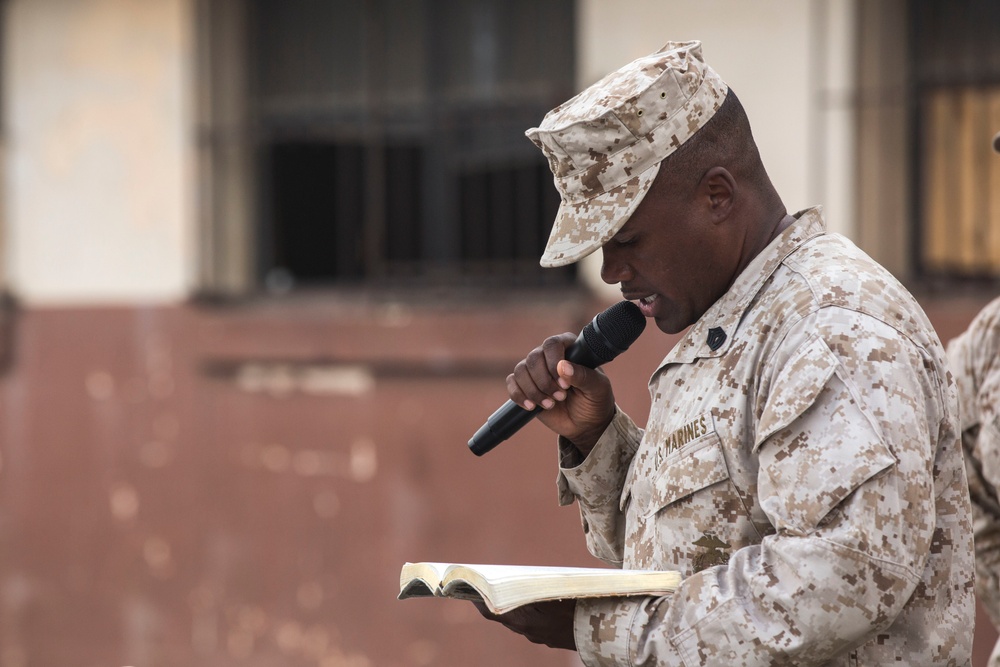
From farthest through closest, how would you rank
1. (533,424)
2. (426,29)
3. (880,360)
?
(426,29)
(533,424)
(880,360)

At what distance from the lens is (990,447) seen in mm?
2424

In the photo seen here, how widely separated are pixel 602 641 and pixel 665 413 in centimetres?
34

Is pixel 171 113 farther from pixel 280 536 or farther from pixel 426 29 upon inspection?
pixel 280 536

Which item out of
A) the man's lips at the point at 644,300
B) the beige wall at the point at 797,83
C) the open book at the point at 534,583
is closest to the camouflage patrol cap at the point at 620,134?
the man's lips at the point at 644,300

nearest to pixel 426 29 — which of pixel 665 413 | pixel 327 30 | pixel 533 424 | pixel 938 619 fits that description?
pixel 327 30

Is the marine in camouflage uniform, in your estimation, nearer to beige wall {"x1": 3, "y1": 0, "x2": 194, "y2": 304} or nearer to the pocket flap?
the pocket flap

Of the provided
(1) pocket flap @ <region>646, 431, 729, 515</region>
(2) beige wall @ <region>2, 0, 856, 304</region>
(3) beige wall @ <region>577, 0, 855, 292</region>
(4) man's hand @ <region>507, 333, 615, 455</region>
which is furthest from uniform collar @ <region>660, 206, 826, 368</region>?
(2) beige wall @ <region>2, 0, 856, 304</region>

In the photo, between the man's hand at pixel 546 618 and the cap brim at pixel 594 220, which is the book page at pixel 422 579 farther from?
the cap brim at pixel 594 220

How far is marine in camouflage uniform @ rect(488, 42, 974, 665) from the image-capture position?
1.33 meters

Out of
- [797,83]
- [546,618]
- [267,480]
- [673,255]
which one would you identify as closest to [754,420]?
[673,255]

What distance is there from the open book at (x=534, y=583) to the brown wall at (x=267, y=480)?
2.64 m

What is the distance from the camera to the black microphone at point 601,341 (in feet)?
5.89

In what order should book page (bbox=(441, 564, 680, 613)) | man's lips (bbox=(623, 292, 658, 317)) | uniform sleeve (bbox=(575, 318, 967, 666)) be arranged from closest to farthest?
1. uniform sleeve (bbox=(575, 318, 967, 666))
2. book page (bbox=(441, 564, 680, 613))
3. man's lips (bbox=(623, 292, 658, 317))

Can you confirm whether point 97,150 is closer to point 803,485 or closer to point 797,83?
point 797,83
